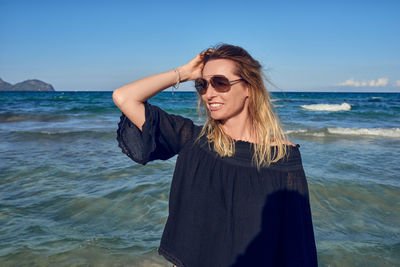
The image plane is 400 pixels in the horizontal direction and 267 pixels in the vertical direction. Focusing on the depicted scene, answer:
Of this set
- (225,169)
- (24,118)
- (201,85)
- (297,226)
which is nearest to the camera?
(297,226)

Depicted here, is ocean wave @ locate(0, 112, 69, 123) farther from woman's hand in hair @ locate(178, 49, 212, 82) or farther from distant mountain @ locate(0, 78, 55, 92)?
distant mountain @ locate(0, 78, 55, 92)

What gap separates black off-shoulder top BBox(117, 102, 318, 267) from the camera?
5.95 ft

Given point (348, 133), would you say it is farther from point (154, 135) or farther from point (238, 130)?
point (154, 135)

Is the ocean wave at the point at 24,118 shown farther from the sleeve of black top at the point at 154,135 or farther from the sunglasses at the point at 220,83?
the sunglasses at the point at 220,83

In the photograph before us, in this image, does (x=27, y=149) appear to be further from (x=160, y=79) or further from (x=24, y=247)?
(x=160, y=79)

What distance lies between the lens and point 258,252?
5.93ft


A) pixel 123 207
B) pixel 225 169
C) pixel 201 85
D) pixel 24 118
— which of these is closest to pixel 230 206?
pixel 225 169

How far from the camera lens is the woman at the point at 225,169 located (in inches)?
71.7

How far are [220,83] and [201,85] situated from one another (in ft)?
0.54

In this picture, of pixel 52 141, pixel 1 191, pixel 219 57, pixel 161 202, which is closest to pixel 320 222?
pixel 161 202

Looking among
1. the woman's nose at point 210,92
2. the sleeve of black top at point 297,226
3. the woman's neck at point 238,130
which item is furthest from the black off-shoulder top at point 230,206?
the woman's nose at point 210,92

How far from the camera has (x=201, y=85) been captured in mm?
2162

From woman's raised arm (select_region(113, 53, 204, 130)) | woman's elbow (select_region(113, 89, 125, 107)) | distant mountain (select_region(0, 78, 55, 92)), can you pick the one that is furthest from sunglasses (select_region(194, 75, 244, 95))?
distant mountain (select_region(0, 78, 55, 92))

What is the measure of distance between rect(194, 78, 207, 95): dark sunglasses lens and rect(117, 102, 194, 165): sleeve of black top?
0.25 metres
